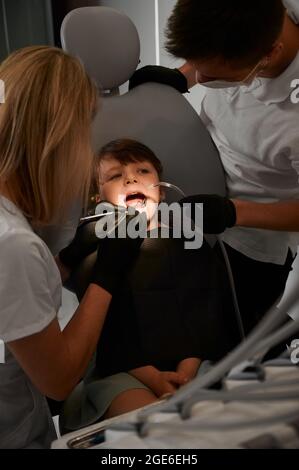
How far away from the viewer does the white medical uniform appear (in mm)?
1220

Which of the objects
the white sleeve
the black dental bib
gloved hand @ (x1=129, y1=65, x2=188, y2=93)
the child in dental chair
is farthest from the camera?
gloved hand @ (x1=129, y1=65, x2=188, y2=93)

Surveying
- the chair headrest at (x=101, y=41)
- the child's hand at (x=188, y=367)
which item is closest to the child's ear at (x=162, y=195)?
the chair headrest at (x=101, y=41)

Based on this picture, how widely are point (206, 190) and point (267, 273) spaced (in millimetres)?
280

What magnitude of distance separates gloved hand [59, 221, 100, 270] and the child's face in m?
0.12

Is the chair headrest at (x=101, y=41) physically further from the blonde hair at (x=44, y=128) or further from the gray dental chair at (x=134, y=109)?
the blonde hair at (x=44, y=128)

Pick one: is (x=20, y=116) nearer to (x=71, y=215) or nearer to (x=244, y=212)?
(x=71, y=215)

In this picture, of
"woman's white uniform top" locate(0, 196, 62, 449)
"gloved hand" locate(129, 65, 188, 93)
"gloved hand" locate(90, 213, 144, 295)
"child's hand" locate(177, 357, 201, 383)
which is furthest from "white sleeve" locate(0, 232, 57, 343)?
"gloved hand" locate(129, 65, 188, 93)

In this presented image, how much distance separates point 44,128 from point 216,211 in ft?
1.60

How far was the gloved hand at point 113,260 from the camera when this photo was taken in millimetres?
1049

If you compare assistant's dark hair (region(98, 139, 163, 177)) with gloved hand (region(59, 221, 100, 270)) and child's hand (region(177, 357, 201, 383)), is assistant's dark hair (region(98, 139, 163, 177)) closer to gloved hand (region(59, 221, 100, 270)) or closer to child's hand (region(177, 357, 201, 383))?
gloved hand (region(59, 221, 100, 270))

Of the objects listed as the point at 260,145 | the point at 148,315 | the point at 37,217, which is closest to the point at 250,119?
the point at 260,145

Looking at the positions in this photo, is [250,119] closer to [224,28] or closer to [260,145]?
[260,145]

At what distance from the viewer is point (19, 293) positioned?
0.79 m

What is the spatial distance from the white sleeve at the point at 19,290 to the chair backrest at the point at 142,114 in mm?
690
